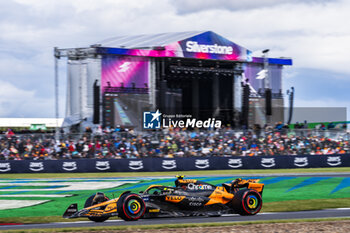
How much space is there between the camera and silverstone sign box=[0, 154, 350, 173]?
1005 inches

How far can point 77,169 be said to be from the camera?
2559 centimetres

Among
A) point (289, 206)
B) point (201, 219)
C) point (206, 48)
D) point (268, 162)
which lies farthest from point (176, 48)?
point (201, 219)

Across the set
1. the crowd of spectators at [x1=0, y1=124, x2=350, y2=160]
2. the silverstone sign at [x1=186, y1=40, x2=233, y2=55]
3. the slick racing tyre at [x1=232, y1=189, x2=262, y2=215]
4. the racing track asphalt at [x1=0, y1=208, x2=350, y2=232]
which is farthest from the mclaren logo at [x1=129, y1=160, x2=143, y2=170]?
the slick racing tyre at [x1=232, y1=189, x2=262, y2=215]

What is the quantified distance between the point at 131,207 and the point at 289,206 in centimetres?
479

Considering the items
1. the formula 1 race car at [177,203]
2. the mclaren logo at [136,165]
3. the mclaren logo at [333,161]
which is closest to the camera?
the formula 1 race car at [177,203]

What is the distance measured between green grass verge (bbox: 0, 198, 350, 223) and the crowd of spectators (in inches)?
539

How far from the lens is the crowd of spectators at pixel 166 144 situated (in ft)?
84.5

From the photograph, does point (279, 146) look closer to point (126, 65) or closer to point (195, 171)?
point (195, 171)

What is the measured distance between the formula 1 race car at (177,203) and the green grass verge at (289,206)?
1106mm

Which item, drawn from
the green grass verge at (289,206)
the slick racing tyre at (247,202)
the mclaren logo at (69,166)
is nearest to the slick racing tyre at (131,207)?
the green grass verge at (289,206)

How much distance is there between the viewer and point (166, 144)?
26703mm

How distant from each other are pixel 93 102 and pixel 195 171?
838cm

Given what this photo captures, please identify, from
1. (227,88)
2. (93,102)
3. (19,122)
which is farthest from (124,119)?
(19,122)

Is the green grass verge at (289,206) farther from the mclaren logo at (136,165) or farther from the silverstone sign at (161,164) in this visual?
the mclaren logo at (136,165)
